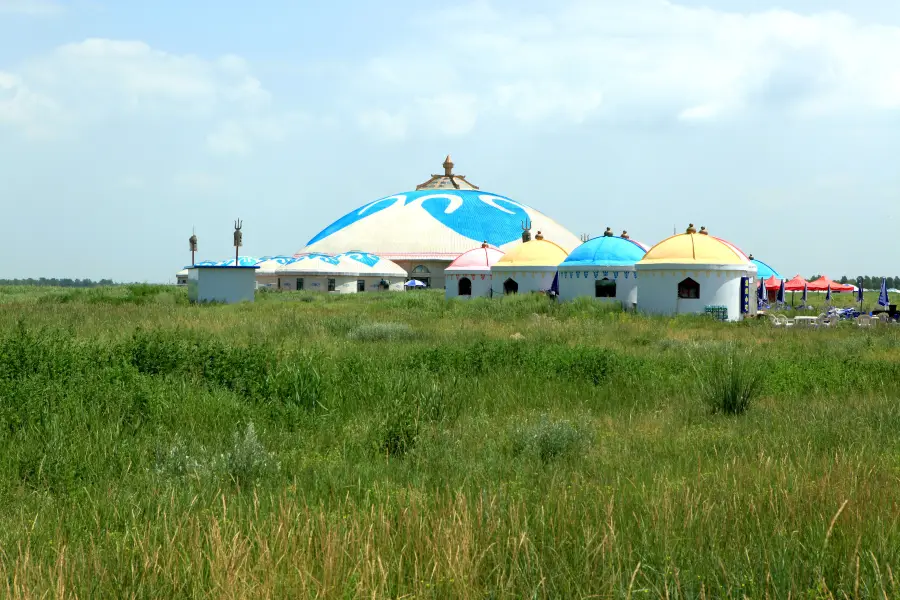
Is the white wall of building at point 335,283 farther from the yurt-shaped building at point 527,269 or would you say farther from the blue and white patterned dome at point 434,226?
the yurt-shaped building at point 527,269

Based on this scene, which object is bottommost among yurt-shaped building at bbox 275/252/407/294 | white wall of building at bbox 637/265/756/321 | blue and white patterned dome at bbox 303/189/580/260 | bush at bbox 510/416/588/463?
bush at bbox 510/416/588/463

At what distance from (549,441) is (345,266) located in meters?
61.1

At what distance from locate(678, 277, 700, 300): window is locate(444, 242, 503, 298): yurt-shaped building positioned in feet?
45.8

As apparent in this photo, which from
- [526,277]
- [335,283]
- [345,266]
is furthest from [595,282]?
[345,266]

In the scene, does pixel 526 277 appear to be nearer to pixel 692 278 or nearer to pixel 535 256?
pixel 535 256

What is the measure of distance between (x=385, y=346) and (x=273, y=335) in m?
3.61

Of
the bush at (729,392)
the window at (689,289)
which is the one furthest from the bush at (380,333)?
the window at (689,289)

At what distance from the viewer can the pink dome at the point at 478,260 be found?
45625 millimetres

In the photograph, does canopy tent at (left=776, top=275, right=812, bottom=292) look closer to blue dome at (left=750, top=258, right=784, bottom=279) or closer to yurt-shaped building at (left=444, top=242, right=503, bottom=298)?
blue dome at (left=750, top=258, right=784, bottom=279)

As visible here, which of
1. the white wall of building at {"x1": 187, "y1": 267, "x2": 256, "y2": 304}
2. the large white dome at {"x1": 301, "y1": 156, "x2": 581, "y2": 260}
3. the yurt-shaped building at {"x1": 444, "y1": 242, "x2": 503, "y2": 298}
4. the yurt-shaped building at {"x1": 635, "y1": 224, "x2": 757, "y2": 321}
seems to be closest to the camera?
the yurt-shaped building at {"x1": 635, "y1": 224, "x2": 757, "y2": 321}

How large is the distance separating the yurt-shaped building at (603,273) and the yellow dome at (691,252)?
118 inches

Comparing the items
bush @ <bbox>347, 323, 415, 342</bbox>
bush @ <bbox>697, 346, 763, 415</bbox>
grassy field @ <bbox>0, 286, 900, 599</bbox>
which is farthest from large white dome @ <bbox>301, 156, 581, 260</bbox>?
bush @ <bbox>697, 346, 763, 415</bbox>

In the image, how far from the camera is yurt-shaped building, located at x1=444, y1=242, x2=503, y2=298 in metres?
45.1

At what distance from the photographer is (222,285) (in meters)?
36.0
